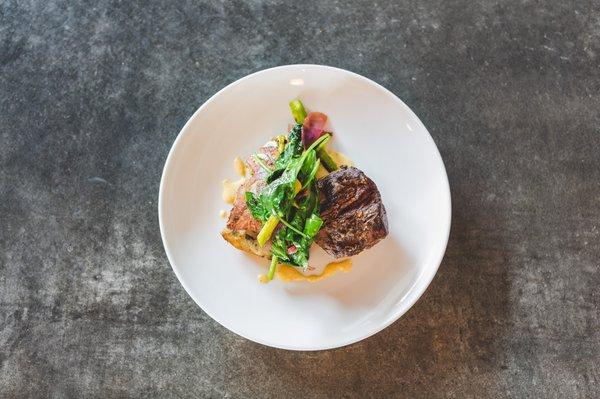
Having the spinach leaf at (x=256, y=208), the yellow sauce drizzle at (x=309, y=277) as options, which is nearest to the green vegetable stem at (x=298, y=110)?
the spinach leaf at (x=256, y=208)

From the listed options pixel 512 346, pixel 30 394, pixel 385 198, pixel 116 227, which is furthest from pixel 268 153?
pixel 30 394

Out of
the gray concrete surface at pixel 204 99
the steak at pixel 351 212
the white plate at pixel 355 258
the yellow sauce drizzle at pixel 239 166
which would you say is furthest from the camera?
the gray concrete surface at pixel 204 99

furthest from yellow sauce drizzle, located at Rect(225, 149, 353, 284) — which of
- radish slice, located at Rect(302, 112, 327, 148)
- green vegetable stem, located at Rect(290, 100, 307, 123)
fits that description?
green vegetable stem, located at Rect(290, 100, 307, 123)

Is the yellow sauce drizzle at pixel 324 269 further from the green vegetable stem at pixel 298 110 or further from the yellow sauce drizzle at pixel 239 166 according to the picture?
the green vegetable stem at pixel 298 110

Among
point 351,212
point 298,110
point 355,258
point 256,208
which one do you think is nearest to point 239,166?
point 256,208

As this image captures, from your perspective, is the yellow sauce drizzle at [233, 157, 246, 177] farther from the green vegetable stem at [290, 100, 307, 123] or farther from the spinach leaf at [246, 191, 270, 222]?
the green vegetable stem at [290, 100, 307, 123]
